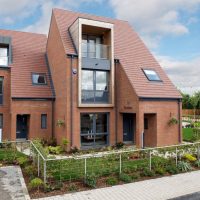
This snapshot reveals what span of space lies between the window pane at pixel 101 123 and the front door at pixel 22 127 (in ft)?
17.1

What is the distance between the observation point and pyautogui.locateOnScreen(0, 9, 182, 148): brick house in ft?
51.1

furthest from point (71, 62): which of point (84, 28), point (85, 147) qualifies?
point (85, 147)

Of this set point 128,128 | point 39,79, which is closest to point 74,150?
point 128,128

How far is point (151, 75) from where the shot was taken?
17.3m

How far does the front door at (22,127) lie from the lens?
58.7ft

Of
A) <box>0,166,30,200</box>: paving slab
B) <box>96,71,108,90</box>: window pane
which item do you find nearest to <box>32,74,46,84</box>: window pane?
<box>96,71,108,90</box>: window pane

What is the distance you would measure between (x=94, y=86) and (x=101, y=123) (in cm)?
240

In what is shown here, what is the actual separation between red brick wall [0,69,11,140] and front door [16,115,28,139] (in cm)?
67

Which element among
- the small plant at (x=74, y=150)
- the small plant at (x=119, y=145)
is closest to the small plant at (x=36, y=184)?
the small plant at (x=74, y=150)

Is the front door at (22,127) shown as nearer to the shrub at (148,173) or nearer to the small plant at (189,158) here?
the shrub at (148,173)

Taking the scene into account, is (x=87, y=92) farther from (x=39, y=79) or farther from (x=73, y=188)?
(x=73, y=188)

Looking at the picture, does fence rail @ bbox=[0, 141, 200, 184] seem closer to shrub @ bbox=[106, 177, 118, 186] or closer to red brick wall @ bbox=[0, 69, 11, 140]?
shrub @ bbox=[106, 177, 118, 186]

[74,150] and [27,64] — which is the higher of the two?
[27,64]

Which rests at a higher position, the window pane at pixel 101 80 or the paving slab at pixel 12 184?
the window pane at pixel 101 80
